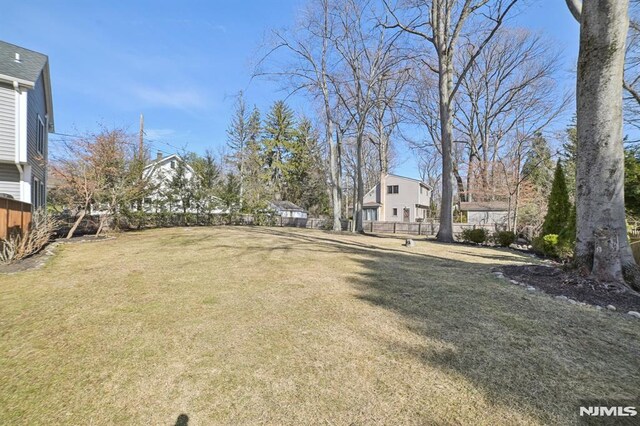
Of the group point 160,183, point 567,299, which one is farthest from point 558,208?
point 160,183

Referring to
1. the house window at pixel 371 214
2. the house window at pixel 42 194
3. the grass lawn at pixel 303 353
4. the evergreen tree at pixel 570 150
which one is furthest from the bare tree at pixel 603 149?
the house window at pixel 371 214

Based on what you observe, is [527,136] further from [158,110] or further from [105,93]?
[105,93]

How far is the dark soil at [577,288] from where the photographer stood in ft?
11.6

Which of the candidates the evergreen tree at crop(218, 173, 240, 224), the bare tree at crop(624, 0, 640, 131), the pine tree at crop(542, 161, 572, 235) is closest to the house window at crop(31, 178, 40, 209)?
the evergreen tree at crop(218, 173, 240, 224)

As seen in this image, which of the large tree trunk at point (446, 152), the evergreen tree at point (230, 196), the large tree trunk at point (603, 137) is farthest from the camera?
the evergreen tree at point (230, 196)

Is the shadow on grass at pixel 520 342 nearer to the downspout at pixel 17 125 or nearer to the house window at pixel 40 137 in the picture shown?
the downspout at pixel 17 125

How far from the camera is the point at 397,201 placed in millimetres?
31281

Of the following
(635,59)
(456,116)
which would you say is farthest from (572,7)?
(456,116)

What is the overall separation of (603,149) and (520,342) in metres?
3.33

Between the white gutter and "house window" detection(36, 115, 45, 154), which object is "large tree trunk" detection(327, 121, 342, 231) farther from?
"house window" detection(36, 115, 45, 154)

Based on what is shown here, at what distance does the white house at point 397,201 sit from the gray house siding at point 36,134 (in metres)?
24.7

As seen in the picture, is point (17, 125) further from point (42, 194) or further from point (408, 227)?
point (408, 227)

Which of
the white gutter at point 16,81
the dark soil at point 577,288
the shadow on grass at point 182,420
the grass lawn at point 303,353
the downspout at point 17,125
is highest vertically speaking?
the white gutter at point 16,81

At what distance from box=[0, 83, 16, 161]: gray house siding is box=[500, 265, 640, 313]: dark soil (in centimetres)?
1240
